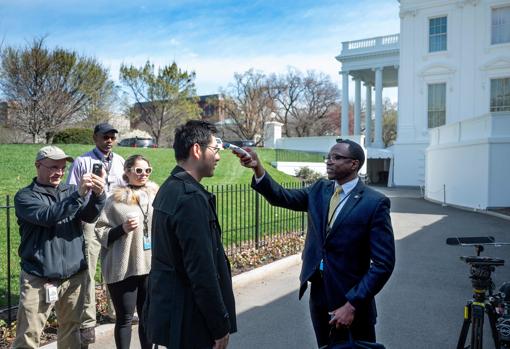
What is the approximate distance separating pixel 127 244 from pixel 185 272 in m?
1.68

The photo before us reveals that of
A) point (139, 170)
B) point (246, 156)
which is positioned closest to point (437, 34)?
point (139, 170)

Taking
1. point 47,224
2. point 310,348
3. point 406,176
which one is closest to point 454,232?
point 310,348

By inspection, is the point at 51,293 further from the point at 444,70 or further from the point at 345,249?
the point at 444,70

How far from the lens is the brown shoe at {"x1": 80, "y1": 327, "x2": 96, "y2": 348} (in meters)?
4.21

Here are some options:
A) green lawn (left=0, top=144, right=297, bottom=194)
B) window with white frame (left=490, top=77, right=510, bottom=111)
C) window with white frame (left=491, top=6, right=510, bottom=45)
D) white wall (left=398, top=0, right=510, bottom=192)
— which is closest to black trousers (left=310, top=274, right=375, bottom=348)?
green lawn (left=0, top=144, right=297, bottom=194)

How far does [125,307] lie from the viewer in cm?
370

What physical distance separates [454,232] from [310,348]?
8363mm

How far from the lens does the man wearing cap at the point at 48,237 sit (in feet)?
10.5

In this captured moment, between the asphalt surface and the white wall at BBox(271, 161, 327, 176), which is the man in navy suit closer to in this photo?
→ the asphalt surface

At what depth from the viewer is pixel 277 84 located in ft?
191

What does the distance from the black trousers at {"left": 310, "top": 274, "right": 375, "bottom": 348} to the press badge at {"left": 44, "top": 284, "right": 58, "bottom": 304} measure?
6.34ft

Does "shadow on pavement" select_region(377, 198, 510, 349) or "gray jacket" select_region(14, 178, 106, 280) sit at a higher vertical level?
"gray jacket" select_region(14, 178, 106, 280)

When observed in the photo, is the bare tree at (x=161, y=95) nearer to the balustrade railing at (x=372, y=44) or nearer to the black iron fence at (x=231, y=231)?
the balustrade railing at (x=372, y=44)

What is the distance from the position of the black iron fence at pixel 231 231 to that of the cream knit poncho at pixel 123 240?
1243 millimetres
